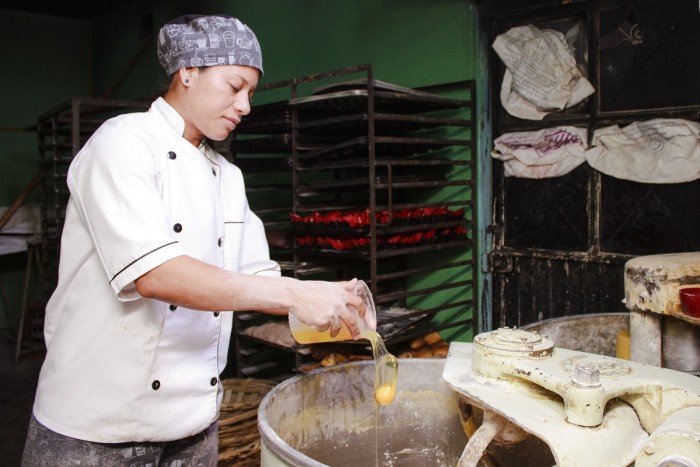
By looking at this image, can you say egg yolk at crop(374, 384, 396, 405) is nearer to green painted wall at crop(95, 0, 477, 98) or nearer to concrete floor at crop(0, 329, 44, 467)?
green painted wall at crop(95, 0, 477, 98)

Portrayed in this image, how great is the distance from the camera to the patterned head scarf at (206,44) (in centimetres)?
160

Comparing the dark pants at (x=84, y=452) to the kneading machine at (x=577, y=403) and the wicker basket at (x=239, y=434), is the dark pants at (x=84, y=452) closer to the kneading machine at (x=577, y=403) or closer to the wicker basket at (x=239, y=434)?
the kneading machine at (x=577, y=403)

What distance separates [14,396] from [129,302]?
4227mm

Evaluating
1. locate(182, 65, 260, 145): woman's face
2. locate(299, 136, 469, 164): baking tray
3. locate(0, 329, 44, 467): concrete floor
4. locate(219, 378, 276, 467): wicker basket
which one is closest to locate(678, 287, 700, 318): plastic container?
locate(182, 65, 260, 145): woman's face

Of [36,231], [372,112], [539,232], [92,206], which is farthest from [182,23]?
[36,231]

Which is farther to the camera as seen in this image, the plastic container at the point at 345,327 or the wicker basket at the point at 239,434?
the wicker basket at the point at 239,434

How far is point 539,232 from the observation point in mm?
3432

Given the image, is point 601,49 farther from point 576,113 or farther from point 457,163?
point 457,163

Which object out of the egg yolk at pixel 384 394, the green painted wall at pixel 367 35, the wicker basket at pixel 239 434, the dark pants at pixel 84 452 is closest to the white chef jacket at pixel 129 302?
the dark pants at pixel 84 452

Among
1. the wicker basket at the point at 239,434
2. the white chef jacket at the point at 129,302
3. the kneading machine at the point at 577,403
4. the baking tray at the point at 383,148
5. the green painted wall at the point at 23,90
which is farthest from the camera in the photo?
the green painted wall at the point at 23,90

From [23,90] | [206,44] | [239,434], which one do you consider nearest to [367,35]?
[239,434]

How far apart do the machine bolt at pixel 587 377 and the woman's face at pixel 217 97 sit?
1.01 m

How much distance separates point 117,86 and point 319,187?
4.58 metres

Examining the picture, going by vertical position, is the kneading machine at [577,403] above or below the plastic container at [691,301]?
below
